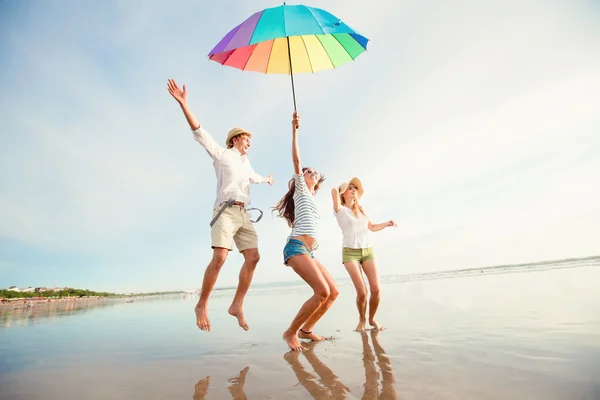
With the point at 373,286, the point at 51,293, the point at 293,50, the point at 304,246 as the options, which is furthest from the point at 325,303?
the point at 51,293

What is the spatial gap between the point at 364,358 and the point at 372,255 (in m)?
2.46

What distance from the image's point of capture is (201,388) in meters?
2.59

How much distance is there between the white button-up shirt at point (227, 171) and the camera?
4.41 meters

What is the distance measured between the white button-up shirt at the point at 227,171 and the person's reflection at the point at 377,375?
2.67m

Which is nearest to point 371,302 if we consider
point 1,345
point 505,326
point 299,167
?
point 505,326

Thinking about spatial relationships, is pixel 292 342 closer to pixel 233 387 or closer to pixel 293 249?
pixel 293 249

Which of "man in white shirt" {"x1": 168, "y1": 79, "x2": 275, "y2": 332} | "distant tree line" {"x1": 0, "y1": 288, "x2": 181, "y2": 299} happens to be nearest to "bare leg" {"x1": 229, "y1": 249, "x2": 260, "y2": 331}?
"man in white shirt" {"x1": 168, "y1": 79, "x2": 275, "y2": 332}

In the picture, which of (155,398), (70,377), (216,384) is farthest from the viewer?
(70,377)

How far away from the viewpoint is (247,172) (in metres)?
4.85

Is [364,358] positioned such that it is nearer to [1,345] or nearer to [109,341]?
[109,341]

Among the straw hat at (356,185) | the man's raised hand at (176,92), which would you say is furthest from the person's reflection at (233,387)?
the straw hat at (356,185)

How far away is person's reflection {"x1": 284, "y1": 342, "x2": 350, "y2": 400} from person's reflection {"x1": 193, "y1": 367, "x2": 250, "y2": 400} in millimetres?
491

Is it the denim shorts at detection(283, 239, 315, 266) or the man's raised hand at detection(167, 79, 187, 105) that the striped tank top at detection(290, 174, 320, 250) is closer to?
the denim shorts at detection(283, 239, 315, 266)

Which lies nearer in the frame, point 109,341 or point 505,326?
point 505,326
